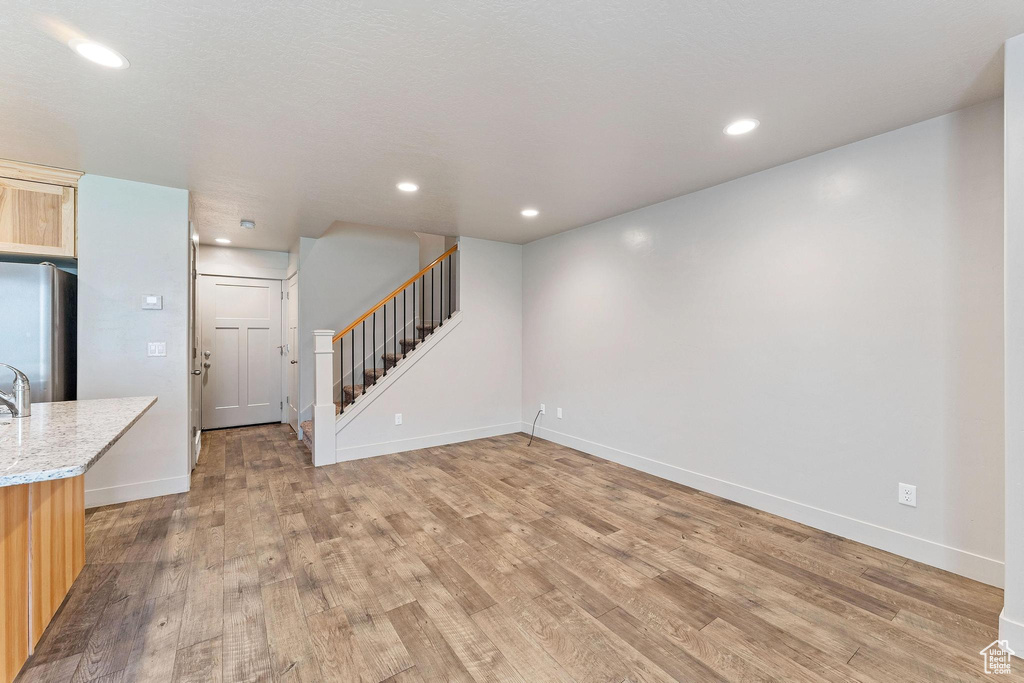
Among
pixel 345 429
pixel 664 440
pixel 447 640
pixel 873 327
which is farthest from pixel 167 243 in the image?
pixel 873 327

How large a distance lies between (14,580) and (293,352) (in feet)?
13.8

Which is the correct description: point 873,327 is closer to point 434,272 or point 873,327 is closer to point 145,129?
point 145,129

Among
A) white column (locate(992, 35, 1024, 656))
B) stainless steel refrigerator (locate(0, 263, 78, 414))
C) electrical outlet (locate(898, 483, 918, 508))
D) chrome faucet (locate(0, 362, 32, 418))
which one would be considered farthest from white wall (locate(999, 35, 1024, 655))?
stainless steel refrigerator (locate(0, 263, 78, 414))

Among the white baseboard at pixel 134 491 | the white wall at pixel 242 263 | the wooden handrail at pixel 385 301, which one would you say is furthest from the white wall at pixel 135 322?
the white wall at pixel 242 263

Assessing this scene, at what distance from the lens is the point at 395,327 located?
5.52 metres

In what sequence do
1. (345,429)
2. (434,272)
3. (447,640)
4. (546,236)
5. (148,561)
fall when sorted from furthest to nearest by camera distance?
(434,272) → (546,236) → (345,429) → (148,561) → (447,640)

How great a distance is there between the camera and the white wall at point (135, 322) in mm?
3115

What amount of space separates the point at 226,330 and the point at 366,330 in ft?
6.20

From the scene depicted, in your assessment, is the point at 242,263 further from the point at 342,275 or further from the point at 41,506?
the point at 41,506

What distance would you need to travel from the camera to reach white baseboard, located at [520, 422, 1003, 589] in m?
2.17

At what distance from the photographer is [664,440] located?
12.2 feet

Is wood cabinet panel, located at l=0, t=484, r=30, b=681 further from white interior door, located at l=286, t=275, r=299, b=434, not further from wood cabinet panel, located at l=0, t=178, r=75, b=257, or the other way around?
white interior door, located at l=286, t=275, r=299, b=434

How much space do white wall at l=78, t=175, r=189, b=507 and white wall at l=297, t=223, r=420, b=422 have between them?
1718mm

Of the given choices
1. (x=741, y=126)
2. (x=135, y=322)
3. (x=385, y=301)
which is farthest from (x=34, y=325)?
(x=741, y=126)
